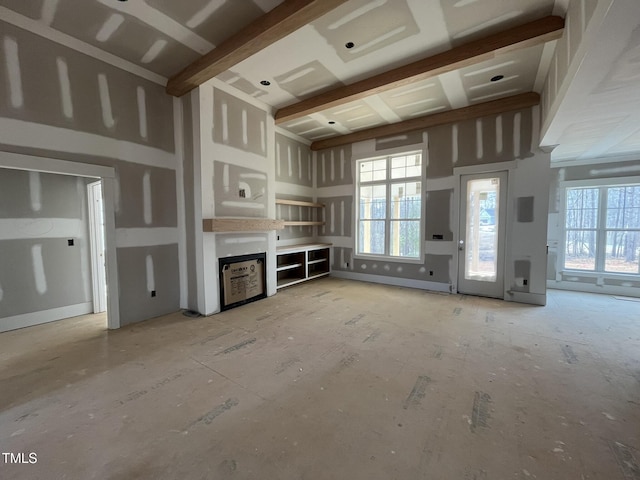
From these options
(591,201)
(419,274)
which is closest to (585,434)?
(419,274)

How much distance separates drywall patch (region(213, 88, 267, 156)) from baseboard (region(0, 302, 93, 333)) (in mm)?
3120

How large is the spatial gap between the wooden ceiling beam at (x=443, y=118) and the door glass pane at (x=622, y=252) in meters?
3.30

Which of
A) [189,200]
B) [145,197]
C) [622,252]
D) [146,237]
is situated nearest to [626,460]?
[189,200]

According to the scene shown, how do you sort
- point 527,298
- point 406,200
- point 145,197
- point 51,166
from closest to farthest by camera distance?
point 51,166
point 145,197
point 527,298
point 406,200

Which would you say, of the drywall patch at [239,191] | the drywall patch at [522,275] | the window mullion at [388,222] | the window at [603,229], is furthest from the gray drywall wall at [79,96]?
the window at [603,229]

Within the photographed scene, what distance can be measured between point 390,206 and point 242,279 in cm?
345

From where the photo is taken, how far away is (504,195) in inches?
176

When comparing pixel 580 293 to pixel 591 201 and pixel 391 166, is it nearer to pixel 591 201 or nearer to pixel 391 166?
pixel 591 201

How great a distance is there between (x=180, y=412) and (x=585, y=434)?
265cm

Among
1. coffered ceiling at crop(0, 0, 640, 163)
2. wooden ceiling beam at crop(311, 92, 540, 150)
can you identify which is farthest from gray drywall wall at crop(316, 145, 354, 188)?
coffered ceiling at crop(0, 0, 640, 163)

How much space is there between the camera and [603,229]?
5.14 m

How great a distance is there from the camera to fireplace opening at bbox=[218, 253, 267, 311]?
13.0ft

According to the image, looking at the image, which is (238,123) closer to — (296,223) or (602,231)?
(296,223)

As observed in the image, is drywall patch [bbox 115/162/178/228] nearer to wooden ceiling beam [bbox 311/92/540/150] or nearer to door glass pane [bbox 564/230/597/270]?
wooden ceiling beam [bbox 311/92/540/150]
